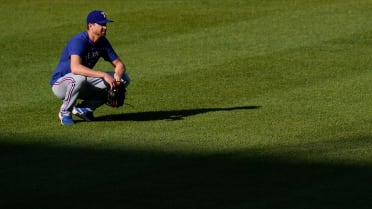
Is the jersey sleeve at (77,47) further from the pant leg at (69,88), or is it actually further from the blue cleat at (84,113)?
the blue cleat at (84,113)

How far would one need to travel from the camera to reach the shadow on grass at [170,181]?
886 centimetres

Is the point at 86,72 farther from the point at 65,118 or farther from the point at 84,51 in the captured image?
the point at 65,118

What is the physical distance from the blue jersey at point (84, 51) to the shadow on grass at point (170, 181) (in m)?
1.56

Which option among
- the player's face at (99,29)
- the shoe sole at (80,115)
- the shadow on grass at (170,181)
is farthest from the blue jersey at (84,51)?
the shadow on grass at (170,181)

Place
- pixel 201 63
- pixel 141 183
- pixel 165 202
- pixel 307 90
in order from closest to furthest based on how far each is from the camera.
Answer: pixel 165 202, pixel 141 183, pixel 307 90, pixel 201 63

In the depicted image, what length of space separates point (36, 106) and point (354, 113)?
3.59 metres

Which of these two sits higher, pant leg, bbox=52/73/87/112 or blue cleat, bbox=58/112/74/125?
pant leg, bbox=52/73/87/112

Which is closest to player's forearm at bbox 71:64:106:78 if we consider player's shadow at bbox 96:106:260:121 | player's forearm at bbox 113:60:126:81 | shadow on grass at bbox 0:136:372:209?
player's forearm at bbox 113:60:126:81

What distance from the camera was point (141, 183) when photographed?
953 centimetres

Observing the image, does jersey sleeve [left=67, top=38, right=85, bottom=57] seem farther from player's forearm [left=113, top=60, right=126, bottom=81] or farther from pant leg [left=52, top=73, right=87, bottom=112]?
player's forearm [left=113, top=60, right=126, bottom=81]

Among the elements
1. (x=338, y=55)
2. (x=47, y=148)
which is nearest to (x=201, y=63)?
(x=338, y=55)

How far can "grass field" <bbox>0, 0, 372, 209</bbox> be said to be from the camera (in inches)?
367

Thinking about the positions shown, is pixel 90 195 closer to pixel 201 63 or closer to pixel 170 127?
pixel 170 127

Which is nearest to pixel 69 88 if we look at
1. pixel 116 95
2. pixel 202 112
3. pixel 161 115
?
pixel 116 95
